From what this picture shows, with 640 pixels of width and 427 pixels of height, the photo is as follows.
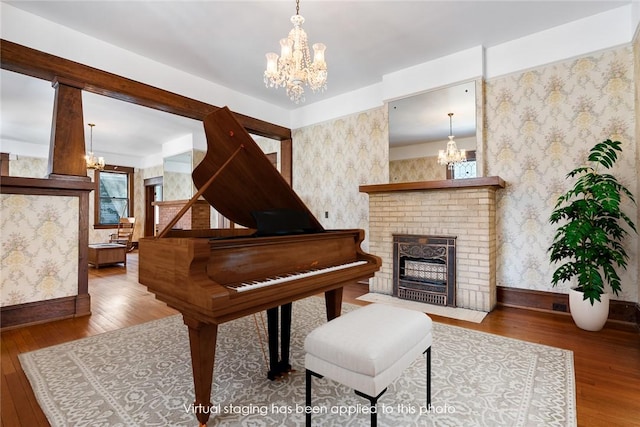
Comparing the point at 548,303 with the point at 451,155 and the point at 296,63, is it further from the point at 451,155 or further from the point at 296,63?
the point at 296,63

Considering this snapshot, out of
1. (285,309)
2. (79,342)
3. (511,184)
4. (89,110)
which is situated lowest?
(79,342)

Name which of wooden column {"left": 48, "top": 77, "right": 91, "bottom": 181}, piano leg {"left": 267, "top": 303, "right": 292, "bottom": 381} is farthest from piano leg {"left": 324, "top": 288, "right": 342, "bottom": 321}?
wooden column {"left": 48, "top": 77, "right": 91, "bottom": 181}

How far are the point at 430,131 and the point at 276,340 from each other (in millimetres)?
3342

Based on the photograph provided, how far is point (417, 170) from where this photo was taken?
405 centimetres

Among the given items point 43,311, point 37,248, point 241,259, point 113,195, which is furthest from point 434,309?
point 113,195

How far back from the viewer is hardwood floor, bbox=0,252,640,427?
5.18 ft

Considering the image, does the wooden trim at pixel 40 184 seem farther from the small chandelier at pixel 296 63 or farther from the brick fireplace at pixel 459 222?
the brick fireplace at pixel 459 222

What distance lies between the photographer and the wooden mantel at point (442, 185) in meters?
3.15

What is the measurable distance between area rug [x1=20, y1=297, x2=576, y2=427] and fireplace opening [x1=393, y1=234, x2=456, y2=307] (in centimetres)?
96

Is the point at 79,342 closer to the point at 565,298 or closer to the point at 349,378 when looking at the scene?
the point at 349,378

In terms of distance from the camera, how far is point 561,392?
5.61 feet

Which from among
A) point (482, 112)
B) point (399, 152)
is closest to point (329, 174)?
point (399, 152)

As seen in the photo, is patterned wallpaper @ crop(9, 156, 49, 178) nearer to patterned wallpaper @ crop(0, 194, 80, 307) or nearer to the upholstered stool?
patterned wallpaper @ crop(0, 194, 80, 307)

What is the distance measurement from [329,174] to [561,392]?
400 centimetres
